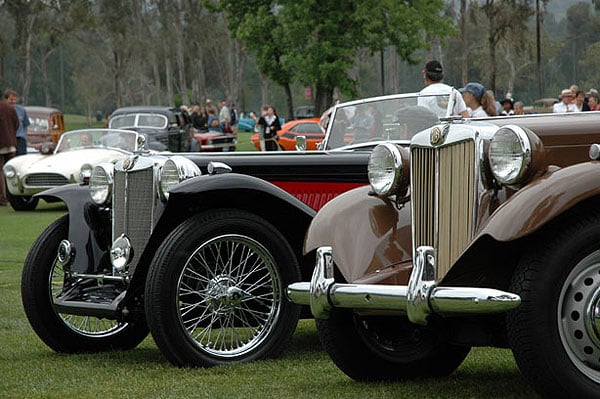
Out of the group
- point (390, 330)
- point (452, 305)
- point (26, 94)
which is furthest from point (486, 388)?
point (26, 94)

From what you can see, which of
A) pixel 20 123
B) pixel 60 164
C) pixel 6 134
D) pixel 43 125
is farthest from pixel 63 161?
pixel 43 125

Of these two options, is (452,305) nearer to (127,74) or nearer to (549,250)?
(549,250)

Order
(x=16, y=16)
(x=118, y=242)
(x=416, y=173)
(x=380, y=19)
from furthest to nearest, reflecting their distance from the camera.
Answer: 1. (x=16, y=16)
2. (x=380, y=19)
3. (x=118, y=242)
4. (x=416, y=173)

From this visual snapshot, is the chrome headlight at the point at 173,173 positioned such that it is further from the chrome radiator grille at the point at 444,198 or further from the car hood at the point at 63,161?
the car hood at the point at 63,161

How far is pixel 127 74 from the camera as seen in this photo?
78500mm

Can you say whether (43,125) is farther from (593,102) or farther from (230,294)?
(230,294)

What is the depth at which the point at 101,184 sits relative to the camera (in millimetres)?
6793

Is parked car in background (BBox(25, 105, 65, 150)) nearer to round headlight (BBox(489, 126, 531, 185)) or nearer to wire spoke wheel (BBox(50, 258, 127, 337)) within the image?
wire spoke wheel (BBox(50, 258, 127, 337))

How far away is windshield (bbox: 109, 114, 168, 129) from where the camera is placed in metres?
26.2

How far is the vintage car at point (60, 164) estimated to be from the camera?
739 inches

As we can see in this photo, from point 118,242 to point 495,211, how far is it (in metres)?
2.69

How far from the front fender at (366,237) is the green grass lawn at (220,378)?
1.79 ft

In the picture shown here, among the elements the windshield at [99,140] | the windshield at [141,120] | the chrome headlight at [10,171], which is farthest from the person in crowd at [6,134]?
the windshield at [141,120]

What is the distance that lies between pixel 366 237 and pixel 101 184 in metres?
2.16
